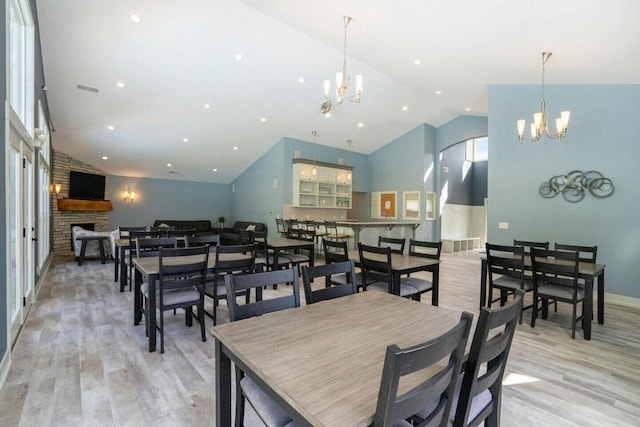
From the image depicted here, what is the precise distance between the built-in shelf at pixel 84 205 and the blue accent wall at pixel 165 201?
65 cm

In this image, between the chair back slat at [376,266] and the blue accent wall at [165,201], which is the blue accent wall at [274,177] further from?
the chair back slat at [376,266]

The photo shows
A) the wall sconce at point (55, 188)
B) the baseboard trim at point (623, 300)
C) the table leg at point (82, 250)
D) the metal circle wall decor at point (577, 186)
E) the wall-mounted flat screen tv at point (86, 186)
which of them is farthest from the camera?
the wall-mounted flat screen tv at point (86, 186)

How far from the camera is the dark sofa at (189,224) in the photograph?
1072 centimetres

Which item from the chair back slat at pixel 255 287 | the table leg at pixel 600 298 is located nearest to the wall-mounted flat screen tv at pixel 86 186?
the chair back slat at pixel 255 287

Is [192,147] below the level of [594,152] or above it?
above

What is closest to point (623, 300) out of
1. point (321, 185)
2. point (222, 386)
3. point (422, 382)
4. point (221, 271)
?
point (422, 382)

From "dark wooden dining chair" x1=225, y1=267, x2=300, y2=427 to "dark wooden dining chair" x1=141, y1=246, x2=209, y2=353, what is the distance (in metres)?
1.36

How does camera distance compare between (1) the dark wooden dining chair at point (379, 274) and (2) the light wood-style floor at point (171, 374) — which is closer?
Result: (2) the light wood-style floor at point (171, 374)

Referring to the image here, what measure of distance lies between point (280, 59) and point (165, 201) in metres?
7.58

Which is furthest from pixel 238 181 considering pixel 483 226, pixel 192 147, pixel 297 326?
pixel 297 326

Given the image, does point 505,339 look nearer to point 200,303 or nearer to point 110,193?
point 200,303

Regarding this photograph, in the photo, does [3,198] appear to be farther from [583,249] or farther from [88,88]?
[583,249]

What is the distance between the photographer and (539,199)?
17.0 ft

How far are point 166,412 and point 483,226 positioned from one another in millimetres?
13202
